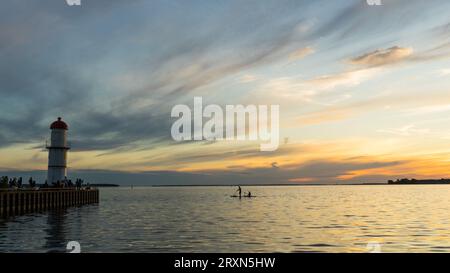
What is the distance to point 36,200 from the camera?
67.8 meters

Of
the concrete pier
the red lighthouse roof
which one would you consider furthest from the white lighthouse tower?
the concrete pier

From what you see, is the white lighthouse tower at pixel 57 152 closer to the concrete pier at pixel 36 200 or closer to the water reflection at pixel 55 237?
the concrete pier at pixel 36 200

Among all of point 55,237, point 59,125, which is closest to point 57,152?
point 59,125

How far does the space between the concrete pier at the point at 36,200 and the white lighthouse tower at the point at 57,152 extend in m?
3.39

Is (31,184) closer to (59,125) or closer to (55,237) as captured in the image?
(59,125)

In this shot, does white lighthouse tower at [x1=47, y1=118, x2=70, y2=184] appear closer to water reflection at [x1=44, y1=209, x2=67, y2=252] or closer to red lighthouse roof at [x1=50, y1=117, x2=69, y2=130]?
red lighthouse roof at [x1=50, y1=117, x2=69, y2=130]

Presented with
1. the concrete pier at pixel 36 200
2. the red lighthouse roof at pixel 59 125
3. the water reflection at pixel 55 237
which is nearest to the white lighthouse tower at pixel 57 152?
the red lighthouse roof at pixel 59 125

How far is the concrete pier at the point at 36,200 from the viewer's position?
187 ft

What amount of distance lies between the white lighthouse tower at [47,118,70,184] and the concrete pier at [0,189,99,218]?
11.1 feet
